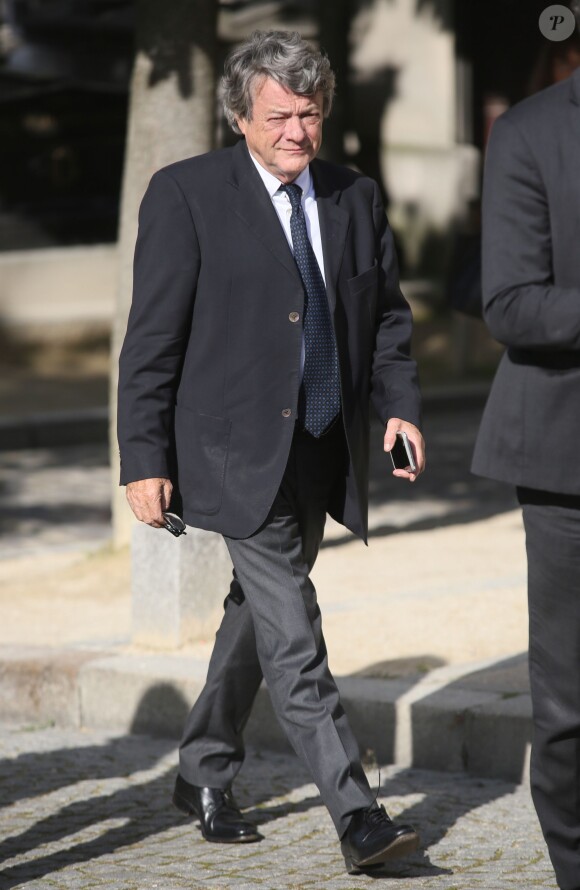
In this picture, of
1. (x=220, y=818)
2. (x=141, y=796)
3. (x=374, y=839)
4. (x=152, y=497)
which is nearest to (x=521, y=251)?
(x=152, y=497)

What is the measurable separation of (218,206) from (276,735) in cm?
197

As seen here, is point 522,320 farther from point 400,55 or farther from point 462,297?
point 400,55

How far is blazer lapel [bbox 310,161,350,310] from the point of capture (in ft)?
13.3

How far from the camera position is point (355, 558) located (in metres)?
7.70

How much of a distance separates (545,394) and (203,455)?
0.97 m

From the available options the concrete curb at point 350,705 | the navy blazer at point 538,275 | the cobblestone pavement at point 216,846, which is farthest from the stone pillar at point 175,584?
the navy blazer at point 538,275

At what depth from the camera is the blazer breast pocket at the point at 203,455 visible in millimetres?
4047

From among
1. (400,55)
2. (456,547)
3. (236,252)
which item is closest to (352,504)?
(236,252)

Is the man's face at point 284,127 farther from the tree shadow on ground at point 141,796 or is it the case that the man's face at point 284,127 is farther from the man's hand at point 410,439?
the tree shadow on ground at point 141,796

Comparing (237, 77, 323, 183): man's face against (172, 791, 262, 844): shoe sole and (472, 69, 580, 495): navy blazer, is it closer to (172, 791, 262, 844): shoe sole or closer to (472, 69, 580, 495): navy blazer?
(472, 69, 580, 495): navy blazer

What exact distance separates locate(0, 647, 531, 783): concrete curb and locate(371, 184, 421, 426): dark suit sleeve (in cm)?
125

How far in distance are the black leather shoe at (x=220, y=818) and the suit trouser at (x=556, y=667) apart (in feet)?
3.31

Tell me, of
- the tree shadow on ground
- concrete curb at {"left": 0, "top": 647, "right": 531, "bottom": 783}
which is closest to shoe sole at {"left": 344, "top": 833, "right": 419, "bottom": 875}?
the tree shadow on ground

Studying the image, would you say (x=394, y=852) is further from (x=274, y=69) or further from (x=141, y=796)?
(x=274, y=69)
